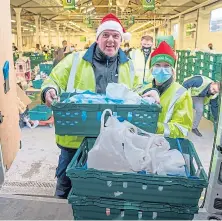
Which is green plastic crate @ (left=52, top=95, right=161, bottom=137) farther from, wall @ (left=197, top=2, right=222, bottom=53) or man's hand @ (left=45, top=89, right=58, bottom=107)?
wall @ (left=197, top=2, right=222, bottom=53)

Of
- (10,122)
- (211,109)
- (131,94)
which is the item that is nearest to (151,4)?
(211,109)

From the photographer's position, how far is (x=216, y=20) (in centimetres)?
1136

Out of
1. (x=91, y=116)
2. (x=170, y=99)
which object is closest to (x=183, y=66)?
(x=170, y=99)

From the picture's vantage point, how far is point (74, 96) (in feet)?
5.54

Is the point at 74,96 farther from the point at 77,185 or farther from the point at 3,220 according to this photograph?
the point at 3,220

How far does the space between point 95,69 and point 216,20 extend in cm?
1052

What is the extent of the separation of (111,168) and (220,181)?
0.76 m

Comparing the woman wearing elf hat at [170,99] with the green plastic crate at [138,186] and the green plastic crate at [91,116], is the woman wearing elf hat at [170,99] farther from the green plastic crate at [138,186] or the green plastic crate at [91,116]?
the green plastic crate at [138,186]

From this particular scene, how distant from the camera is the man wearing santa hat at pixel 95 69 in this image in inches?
86.7

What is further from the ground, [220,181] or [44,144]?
[220,181]

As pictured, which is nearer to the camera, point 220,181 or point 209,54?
point 220,181

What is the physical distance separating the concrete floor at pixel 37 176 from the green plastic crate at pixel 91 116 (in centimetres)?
50

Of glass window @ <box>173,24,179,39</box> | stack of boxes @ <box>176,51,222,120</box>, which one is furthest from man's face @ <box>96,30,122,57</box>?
glass window @ <box>173,24,179,39</box>

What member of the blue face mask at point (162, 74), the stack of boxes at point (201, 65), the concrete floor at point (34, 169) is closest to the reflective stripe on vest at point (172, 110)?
the blue face mask at point (162, 74)
